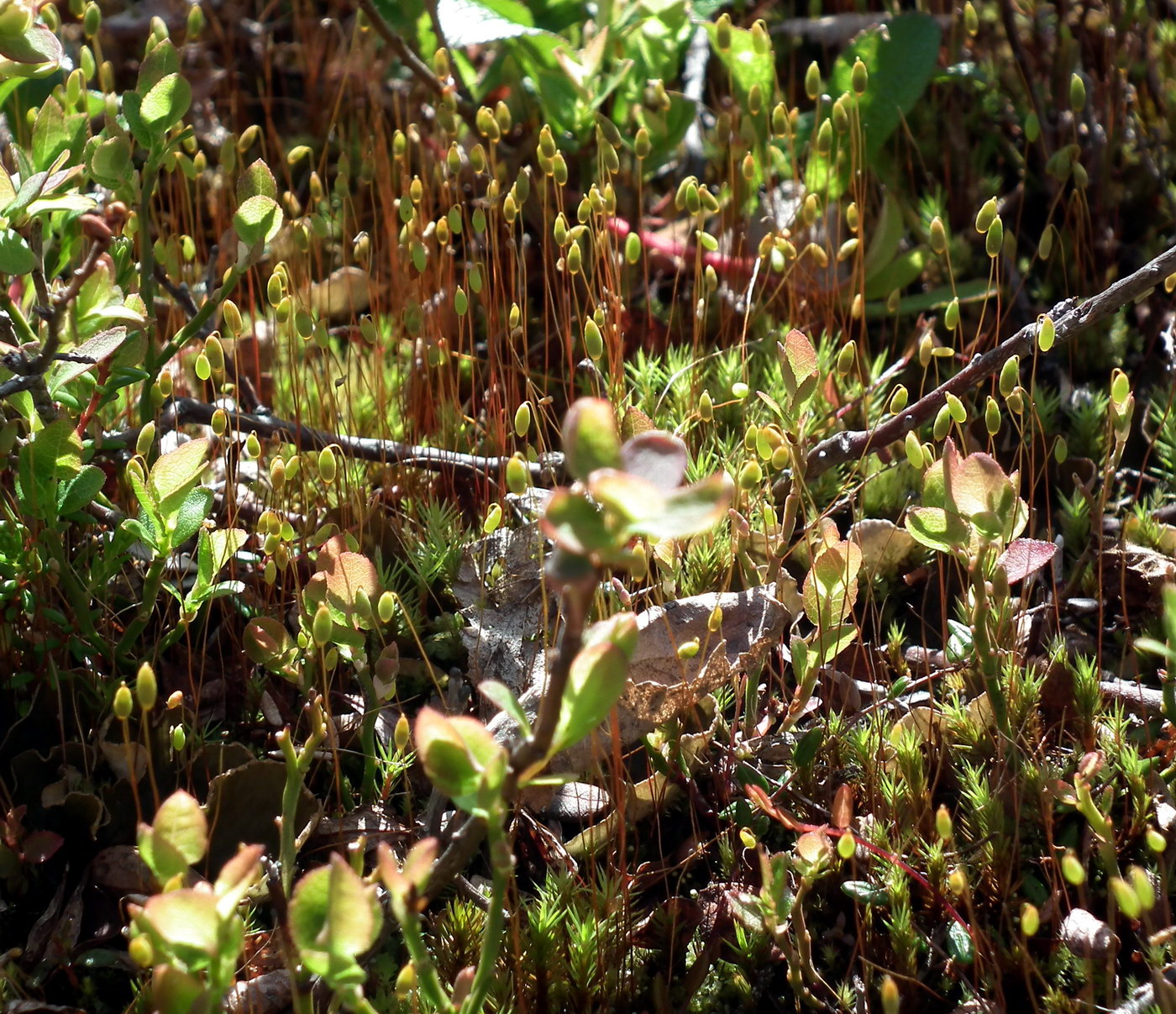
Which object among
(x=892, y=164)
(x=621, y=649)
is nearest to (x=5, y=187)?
(x=621, y=649)

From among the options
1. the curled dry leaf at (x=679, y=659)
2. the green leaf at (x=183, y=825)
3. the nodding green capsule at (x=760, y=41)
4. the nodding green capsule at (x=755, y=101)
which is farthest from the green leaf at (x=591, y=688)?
the nodding green capsule at (x=760, y=41)

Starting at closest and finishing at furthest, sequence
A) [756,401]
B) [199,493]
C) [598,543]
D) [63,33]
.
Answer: [598,543], [199,493], [756,401], [63,33]

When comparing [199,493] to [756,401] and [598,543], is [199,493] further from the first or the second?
[756,401]

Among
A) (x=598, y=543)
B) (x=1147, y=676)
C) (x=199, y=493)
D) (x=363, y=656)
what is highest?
(x=598, y=543)

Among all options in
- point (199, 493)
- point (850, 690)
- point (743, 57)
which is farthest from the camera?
point (743, 57)

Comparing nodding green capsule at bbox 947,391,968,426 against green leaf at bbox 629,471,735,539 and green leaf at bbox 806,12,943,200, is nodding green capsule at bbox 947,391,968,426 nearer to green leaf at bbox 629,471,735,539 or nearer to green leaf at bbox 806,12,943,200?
green leaf at bbox 629,471,735,539

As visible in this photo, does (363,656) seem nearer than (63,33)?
Yes

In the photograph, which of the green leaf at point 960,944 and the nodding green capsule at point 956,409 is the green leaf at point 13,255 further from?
the green leaf at point 960,944
